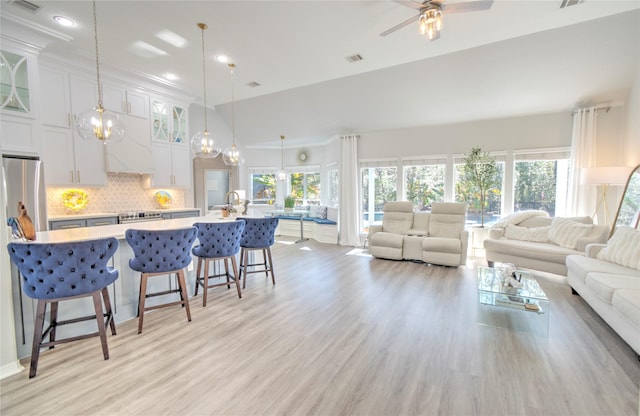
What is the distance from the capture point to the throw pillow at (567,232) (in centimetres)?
395

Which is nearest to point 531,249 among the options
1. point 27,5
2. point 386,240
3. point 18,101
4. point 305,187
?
point 386,240

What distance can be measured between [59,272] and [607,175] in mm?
6388

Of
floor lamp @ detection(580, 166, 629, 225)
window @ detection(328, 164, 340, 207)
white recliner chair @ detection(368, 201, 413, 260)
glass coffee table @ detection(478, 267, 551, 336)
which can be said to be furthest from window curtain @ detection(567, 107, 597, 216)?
window @ detection(328, 164, 340, 207)

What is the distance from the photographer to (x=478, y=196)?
5785mm

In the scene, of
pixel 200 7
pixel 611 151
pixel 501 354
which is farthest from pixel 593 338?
pixel 200 7

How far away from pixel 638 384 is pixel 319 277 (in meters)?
3.24

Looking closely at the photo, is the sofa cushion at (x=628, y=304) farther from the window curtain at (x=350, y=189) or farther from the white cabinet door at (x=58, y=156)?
the white cabinet door at (x=58, y=156)

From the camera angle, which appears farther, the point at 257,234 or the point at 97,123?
the point at 257,234

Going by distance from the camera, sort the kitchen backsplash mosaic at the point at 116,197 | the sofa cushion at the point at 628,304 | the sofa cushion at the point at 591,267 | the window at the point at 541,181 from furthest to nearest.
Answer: the window at the point at 541,181 → the kitchen backsplash mosaic at the point at 116,197 → the sofa cushion at the point at 591,267 → the sofa cushion at the point at 628,304

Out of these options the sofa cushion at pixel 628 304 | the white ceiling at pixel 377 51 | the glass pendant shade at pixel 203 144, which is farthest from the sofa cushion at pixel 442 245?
the glass pendant shade at pixel 203 144

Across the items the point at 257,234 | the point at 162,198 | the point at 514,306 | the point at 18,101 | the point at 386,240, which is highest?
the point at 18,101

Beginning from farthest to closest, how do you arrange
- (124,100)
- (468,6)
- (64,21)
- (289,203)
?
(289,203)
(124,100)
(64,21)
(468,6)

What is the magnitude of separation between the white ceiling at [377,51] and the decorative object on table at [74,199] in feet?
6.61

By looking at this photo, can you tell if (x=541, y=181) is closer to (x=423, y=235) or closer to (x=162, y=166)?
(x=423, y=235)
